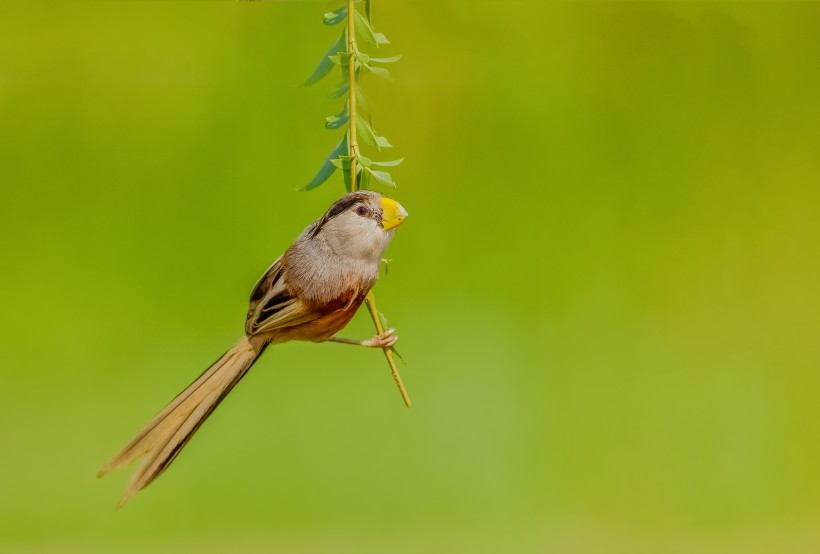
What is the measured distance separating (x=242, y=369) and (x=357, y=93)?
0.22m

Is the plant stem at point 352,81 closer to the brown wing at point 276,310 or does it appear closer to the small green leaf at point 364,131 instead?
the small green leaf at point 364,131

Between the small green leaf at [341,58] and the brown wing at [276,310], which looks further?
the brown wing at [276,310]

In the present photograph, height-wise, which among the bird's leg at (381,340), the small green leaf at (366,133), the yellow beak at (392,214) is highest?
the small green leaf at (366,133)

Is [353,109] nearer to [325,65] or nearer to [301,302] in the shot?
[325,65]

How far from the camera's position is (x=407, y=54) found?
149cm

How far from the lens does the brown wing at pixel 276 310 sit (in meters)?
0.59

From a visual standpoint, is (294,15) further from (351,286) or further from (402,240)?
(351,286)

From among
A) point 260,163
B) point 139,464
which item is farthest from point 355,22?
point 260,163

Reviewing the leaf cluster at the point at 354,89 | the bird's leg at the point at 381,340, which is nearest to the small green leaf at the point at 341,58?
the leaf cluster at the point at 354,89

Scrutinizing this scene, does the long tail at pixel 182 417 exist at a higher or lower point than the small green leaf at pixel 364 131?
lower

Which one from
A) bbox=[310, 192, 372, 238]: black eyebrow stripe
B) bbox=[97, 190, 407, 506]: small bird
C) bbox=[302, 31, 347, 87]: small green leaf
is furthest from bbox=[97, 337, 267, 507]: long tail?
bbox=[302, 31, 347, 87]: small green leaf

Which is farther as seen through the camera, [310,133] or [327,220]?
[310,133]

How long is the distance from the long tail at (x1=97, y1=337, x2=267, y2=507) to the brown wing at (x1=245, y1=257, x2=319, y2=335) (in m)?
0.02

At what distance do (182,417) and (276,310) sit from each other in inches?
3.6
